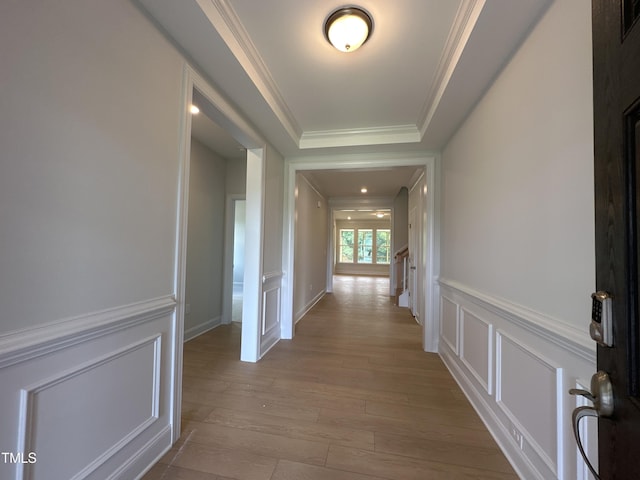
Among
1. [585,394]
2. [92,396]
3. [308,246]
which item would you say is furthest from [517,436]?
[308,246]

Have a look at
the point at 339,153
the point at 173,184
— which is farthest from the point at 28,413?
the point at 339,153

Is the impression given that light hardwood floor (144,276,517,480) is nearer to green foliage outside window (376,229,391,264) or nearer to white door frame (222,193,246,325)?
white door frame (222,193,246,325)

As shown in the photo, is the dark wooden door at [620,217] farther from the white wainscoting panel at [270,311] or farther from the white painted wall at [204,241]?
the white painted wall at [204,241]

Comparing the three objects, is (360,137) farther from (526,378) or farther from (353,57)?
(526,378)

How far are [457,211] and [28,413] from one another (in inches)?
114

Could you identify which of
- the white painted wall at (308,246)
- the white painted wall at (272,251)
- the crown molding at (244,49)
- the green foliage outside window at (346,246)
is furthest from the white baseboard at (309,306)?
the green foliage outside window at (346,246)

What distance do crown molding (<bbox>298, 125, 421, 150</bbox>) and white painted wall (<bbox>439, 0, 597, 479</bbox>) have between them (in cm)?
78

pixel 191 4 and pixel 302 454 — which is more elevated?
pixel 191 4

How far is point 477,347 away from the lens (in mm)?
1967

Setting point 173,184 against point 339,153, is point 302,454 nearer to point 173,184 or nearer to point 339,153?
point 173,184

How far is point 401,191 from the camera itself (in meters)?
6.23

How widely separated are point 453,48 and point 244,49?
52.1 inches

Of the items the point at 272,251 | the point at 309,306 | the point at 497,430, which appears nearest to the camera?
the point at 497,430

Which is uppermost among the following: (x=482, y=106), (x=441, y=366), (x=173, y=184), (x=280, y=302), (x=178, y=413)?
(x=482, y=106)
